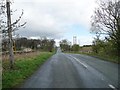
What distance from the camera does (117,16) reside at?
41875 mm

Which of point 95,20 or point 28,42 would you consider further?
point 28,42

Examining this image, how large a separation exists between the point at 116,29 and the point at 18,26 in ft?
94.7

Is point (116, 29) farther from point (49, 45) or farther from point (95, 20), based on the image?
point (49, 45)

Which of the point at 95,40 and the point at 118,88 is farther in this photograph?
the point at 95,40

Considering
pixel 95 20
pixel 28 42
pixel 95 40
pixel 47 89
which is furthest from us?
pixel 28 42

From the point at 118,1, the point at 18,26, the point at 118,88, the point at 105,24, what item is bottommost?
the point at 118,88

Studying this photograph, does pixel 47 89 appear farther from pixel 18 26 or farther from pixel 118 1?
pixel 118 1

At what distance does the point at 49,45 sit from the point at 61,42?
47.2 m

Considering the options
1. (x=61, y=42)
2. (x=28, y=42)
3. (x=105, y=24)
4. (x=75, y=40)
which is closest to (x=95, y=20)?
(x=105, y=24)

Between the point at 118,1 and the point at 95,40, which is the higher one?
the point at 118,1

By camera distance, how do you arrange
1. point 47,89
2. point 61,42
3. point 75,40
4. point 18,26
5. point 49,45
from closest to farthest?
point 47,89 < point 18,26 < point 49,45 < point 75,40 < point 61,42

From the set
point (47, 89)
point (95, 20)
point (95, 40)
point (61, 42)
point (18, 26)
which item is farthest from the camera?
point (61, 42)

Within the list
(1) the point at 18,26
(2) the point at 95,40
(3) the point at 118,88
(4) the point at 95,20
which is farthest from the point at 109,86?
(2) the point at 95,40

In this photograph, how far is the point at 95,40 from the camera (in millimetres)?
65000
